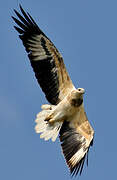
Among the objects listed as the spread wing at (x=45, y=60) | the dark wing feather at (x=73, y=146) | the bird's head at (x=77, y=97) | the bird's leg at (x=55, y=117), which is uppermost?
the spread wing at (x=45, y=60)

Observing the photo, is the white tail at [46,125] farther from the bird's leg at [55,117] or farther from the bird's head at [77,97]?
the bird's head at [77,97]

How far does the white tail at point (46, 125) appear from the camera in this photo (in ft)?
68.4

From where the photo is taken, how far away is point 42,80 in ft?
67.8

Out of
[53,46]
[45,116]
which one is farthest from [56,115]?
[53,46]

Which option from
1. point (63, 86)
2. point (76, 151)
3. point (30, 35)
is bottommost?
point (76, 151)

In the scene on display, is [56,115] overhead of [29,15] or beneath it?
beneath

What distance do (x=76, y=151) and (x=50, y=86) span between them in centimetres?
181

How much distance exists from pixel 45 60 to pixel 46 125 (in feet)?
5.47

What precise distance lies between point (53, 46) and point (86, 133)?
2.38 m

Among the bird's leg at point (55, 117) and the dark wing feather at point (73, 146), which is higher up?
the bird's leg at point (55, 117)

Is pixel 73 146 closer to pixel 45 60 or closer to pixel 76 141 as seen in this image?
pixel 76 141

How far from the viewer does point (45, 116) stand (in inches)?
822

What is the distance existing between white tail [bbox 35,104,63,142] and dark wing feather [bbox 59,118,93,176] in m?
0.20

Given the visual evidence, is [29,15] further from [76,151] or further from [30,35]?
[76,151]
